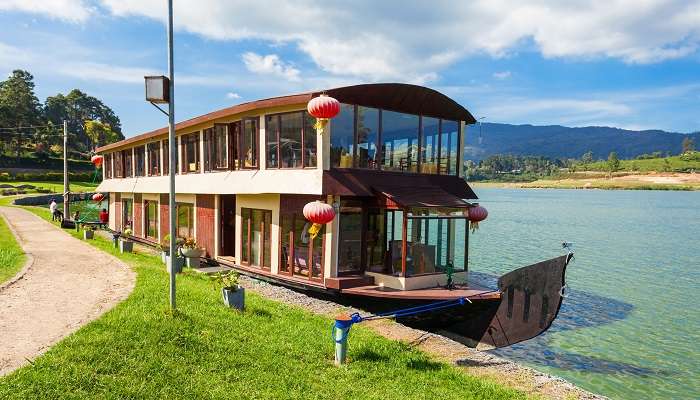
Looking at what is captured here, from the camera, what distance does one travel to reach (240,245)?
55.9 ft

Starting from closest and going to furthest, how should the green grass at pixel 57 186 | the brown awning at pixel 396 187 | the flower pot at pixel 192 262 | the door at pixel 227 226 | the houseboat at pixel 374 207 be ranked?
the houseboat at pixel 374 207, the brown awning at pixel 396 187, the flower pot at pixel 192 262, the door at pixel 227 226, the green grass at pixel 57 186

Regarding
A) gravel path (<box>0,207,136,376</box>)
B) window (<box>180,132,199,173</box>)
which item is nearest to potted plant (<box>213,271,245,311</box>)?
gravel path (<box>0,207,136,376</box>)

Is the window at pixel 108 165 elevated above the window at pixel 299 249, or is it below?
above

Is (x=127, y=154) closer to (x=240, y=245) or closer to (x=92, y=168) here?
(x=240, y=245)

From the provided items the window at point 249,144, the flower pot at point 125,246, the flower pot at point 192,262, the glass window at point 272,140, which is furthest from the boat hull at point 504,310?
the flower pot at point 125,246

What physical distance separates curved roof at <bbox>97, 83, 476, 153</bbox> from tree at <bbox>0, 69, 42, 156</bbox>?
90752 millimetres

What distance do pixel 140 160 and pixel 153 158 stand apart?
2.55 m

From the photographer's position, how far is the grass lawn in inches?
268

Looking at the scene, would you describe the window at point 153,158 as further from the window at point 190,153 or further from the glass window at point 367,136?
the glass window at point 367,136

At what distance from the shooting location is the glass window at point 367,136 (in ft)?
46.5

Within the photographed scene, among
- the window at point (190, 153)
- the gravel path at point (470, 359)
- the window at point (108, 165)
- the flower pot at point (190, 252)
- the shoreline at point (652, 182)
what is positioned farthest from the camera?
the shoreline at point (652, 182)

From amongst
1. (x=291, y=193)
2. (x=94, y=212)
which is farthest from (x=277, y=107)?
(x=94, y=212)

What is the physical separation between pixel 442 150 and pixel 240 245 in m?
8.27

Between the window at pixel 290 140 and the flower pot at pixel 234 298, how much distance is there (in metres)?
4.58
